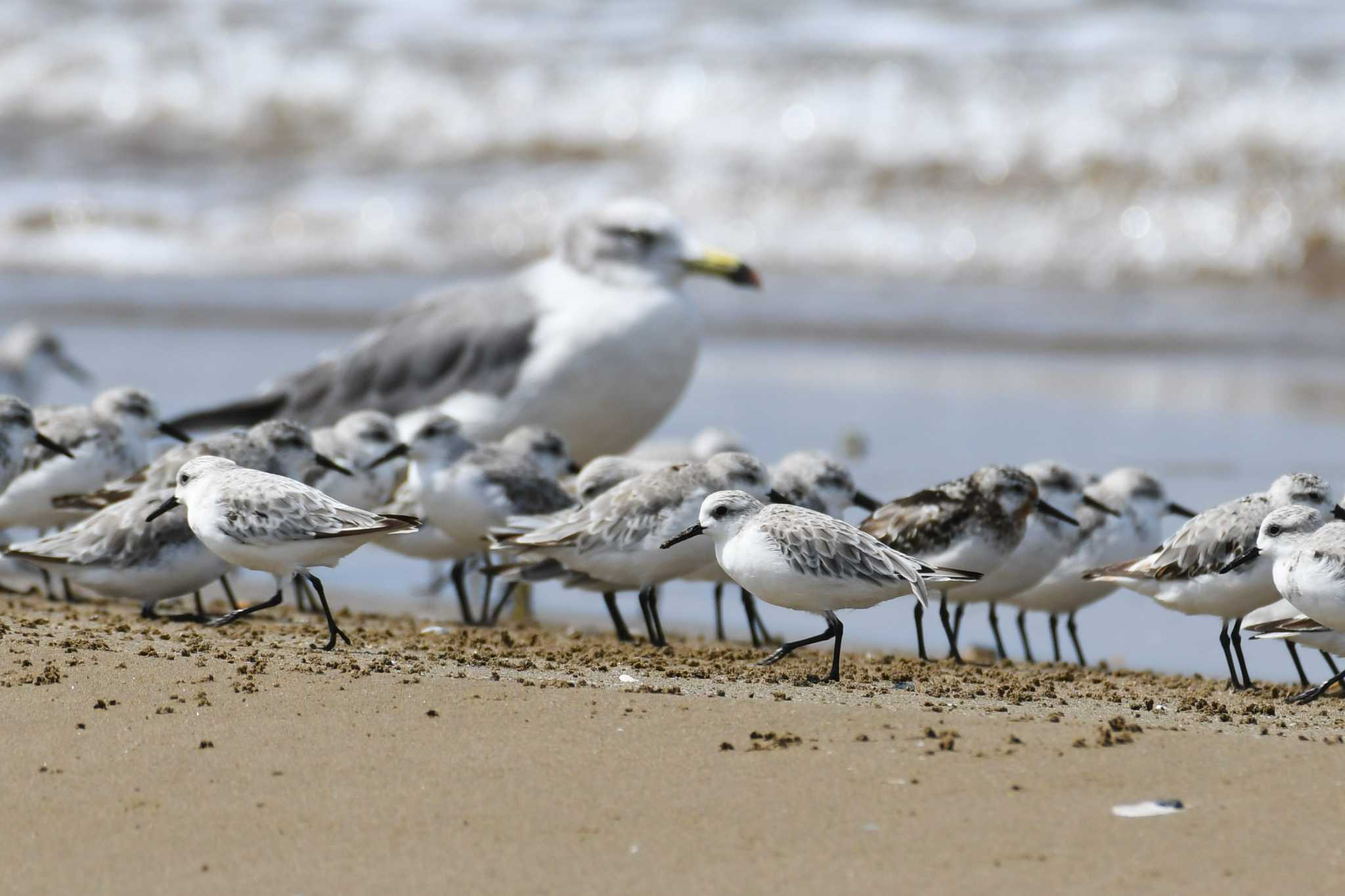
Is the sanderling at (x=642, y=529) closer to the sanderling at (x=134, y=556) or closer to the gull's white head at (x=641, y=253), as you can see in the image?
the sanderling at (x=134, y=556)

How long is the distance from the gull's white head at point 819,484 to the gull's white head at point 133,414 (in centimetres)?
268

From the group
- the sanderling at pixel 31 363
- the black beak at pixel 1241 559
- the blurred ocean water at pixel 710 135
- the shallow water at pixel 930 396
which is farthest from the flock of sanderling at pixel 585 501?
the blurred ocean water at pixel 710 135

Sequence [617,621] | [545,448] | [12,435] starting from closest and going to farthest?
[617,621]
[12,435]
[545,448]

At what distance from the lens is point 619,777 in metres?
4.56

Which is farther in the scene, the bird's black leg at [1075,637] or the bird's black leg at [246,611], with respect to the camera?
the bird's black leg at [1075,637]

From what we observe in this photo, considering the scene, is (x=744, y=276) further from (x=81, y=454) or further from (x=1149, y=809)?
(x=1149, y=809)

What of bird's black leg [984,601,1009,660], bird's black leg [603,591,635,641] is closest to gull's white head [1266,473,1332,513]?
bird's black leg [984,601,1009,660]

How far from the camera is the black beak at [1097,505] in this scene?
768 centimetres

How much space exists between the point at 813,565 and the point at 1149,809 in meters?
1.74

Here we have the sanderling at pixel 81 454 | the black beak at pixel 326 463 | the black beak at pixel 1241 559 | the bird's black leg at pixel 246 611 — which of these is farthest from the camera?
the sanderling at pixel 81 454

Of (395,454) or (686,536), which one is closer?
(686,536)

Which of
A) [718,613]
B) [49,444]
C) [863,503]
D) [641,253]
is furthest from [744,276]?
[49,444]

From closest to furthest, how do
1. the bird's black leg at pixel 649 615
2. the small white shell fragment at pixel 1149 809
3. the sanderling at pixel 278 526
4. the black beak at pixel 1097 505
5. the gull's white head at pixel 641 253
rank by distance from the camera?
the small white shell fragment at pixel 1149 809 → the sanderling at pixel 278 526 → the bird's black leg at pixel 649 615 → the black beak at pixel 1097 505 → the gull's white head at pixel 641 253

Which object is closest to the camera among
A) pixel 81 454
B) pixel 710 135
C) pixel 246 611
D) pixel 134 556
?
pixel 246 611
